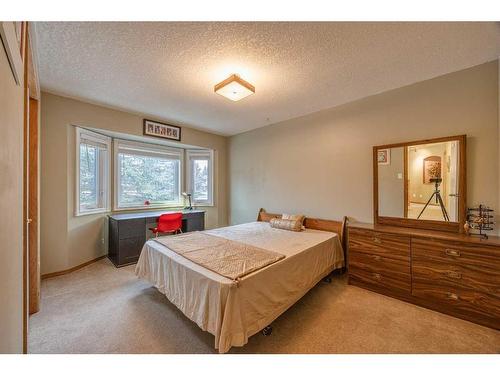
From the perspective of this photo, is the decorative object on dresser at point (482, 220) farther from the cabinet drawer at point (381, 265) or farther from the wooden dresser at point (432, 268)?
the cabinet drawer at point (381, 265)

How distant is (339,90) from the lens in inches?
105

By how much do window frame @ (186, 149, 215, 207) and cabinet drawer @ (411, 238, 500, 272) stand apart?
12.6 feet

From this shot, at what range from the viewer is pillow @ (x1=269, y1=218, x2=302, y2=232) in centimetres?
312

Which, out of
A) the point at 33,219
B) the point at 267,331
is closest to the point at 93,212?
the point at 33,219

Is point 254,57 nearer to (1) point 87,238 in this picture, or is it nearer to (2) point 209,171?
(2) point 209,171

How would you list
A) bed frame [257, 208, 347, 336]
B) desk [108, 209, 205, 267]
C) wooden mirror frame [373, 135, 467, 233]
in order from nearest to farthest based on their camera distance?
wooden mirror frame [373, 135, 467, 233], bed frame [257, 208, 347, 336], desk [108, 209, 205, 267]

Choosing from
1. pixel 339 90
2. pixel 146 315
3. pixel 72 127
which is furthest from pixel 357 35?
pixel 72 127

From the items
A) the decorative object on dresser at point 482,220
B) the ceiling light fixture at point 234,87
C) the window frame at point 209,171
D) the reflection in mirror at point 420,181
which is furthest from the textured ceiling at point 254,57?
the window frame at point 209,171

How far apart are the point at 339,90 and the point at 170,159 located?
12.0 ft

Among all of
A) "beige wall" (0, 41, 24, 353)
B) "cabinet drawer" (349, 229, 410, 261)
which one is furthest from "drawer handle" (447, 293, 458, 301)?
"beige wall" (0, 41, 24, 353)

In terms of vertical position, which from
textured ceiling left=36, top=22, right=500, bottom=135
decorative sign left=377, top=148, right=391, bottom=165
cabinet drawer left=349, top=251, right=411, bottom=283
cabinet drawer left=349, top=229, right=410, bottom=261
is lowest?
cabinet drawer left=349, top=251, right=411, bottom=283

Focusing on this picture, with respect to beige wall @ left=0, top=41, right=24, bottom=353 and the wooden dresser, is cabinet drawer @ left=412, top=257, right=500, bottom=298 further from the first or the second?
beige wall @ left=0, top=41, right=24, bottom=353

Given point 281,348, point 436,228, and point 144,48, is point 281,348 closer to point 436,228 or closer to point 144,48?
point 436,228

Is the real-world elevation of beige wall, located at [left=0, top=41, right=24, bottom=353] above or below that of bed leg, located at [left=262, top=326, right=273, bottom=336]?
above
